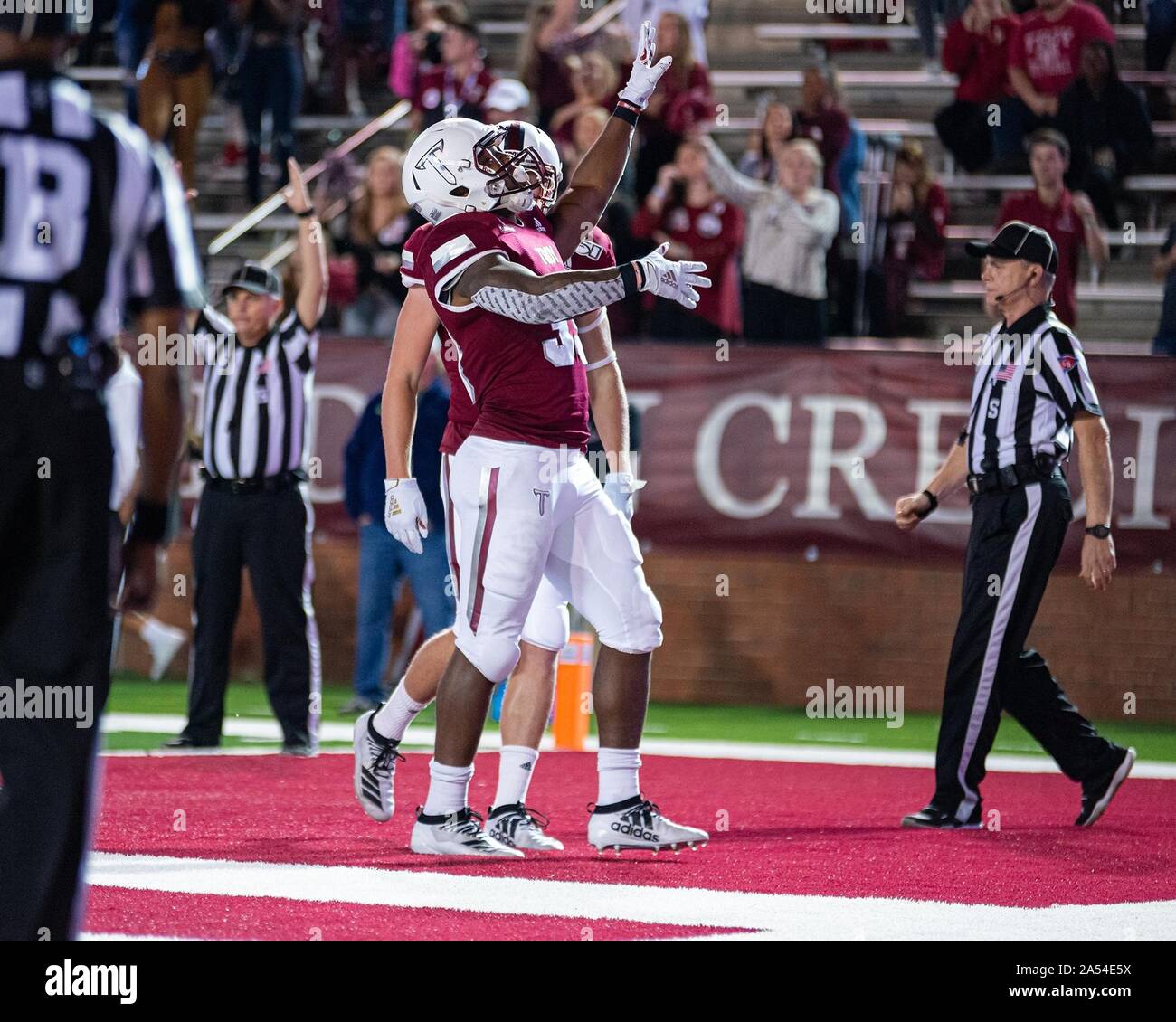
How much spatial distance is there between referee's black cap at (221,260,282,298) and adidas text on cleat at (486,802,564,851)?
410 centimetres

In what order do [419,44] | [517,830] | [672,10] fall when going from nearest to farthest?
[517,830]
[672,10]
[419,44]

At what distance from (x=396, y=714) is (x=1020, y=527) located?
2.43 m

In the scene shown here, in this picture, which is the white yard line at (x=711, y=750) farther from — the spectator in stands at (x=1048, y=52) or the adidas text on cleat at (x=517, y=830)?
the spectator in stands at (x=1048, y=52)

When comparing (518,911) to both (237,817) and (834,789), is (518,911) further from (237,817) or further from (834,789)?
(834,789)

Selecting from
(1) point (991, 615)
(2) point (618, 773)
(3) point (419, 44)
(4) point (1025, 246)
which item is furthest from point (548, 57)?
(2) point (618, 773)

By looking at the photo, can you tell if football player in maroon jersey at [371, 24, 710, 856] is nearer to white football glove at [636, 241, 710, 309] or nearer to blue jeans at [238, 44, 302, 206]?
white football glove at [636, 241, 710, 309]

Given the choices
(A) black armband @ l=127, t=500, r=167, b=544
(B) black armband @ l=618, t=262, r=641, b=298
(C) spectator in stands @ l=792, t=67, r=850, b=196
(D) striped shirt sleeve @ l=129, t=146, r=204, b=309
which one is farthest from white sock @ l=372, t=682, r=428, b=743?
(C) spectator in stands @ l=792, t=67, r=850, b=196

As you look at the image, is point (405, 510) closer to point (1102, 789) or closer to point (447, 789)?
point (447, 789)

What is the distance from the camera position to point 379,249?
49.9 ft

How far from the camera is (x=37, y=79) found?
3.90m

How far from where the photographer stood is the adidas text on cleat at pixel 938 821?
7992 millimetres

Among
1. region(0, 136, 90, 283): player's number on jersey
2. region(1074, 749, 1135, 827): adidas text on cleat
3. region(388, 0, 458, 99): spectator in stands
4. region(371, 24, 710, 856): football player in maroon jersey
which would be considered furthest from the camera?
region(388, 0, 458, 99): spectator in stands

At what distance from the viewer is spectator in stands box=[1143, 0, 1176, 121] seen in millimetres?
15914

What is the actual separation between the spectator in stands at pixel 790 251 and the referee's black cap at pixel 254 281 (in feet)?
14.6
